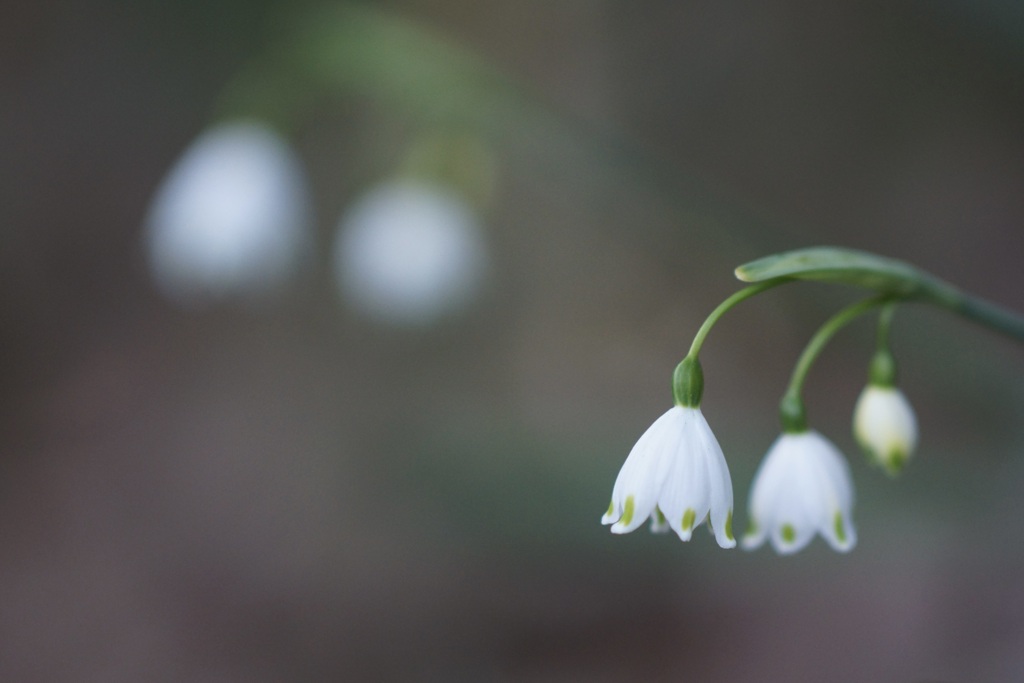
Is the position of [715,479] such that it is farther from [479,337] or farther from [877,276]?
[479,337]

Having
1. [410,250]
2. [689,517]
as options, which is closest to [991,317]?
[689,517]

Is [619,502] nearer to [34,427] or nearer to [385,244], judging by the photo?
[385,244]

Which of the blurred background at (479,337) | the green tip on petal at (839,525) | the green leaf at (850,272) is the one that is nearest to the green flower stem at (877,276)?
the green leaf at (850,272)

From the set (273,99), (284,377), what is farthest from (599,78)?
(273,99)

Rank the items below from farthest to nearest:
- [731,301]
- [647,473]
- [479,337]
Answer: [479,337]
[647,473]
[731,301]

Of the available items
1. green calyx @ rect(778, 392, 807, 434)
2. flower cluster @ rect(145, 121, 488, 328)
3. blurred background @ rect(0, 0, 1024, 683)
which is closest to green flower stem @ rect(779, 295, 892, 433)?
green calyx @ rect(778, 392, 807, 434)

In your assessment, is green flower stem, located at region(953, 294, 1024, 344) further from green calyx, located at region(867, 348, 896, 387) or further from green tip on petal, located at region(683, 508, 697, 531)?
green tip on petal, located at region(683, 508, 697, 531)
